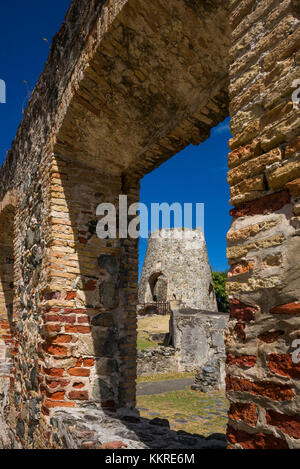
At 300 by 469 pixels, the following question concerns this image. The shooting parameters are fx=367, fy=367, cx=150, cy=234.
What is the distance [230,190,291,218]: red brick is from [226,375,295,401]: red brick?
66cm

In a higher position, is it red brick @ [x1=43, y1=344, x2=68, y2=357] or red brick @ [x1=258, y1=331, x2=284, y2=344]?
red brick @ [x1=258, y1=331, x2=284, y2=344]

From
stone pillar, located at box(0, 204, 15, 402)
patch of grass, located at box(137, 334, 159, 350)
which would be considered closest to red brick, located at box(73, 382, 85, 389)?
stone pillar, located at box(0, 204, 15, 402)

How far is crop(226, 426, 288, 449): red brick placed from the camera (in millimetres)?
1321

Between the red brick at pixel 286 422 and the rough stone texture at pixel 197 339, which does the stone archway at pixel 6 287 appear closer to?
the red brick at pixel 286 422

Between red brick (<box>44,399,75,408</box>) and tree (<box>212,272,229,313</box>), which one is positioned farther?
tree (<box>212,272,229,313</box>)

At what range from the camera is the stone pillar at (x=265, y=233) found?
1.33m

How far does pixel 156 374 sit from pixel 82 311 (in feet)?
28.2

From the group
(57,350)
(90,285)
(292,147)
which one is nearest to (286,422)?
(292,147)

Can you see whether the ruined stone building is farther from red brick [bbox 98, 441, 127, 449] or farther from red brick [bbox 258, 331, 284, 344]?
red brick [bbox 98, 441, 127, 449]

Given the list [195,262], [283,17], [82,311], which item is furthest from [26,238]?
[195,262]

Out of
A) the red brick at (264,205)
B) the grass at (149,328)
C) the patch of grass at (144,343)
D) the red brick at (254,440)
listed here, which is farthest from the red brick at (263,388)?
the grass at (149,328)

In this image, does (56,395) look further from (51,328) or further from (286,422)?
(286,422)

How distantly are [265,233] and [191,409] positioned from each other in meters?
6.93

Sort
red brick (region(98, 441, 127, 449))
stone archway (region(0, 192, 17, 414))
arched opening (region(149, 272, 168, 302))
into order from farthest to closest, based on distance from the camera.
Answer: arched opening (region(149, 272, 168, 302)) → stone archway (region(0, 192, 17, 414)) → red brick (region(98, 441, 127, 449))
